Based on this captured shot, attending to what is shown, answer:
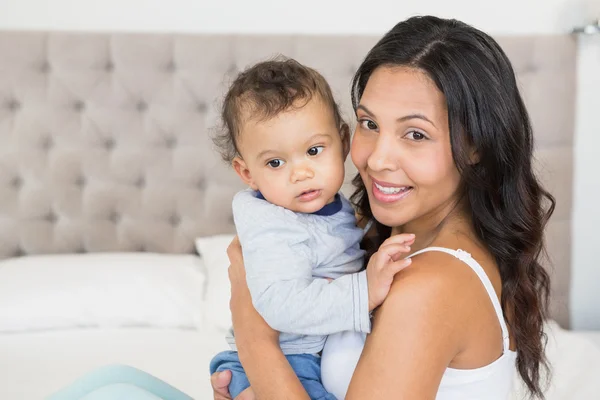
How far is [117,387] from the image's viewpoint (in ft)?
5.08

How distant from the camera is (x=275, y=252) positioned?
130 centimetres

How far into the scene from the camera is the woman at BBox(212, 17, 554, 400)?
1148 millimetres

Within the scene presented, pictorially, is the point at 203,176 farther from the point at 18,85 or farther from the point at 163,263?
the point at 18,85

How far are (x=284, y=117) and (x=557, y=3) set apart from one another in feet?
6.84

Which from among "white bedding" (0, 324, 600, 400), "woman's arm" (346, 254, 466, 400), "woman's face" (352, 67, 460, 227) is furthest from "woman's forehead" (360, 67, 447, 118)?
"white bedding" (0, 324, 600, 400)

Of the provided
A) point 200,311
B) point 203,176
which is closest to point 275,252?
point 200,311

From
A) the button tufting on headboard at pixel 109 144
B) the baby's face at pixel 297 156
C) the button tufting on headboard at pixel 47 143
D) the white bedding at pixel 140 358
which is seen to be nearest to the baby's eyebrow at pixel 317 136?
→ the baby's face at pixel 297 156

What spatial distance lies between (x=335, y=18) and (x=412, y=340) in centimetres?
214

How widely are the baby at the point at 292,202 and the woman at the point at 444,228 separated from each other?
6 centimetres

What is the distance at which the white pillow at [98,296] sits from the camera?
261 cm

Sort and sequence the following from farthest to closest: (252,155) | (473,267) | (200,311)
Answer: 1. (200,311)
2. (252,155)
3. (473,267)

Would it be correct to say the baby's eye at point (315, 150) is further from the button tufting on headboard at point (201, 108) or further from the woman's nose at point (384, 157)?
the button tufting on headboard at point (201, 108)

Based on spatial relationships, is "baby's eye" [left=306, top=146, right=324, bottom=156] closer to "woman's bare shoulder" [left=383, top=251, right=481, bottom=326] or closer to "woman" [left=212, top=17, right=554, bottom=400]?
"woman" [left=212, top=17, right=554, bottom=400]

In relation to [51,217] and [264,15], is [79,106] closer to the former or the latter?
[51,217]
